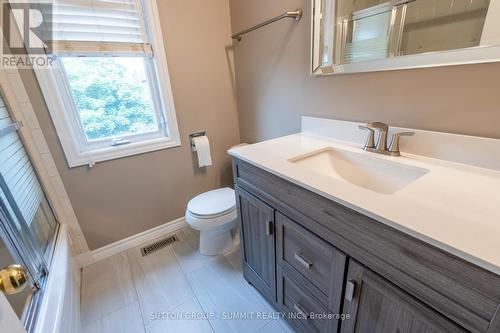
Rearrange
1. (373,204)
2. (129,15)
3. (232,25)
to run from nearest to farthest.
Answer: (373,204) → (129,15) → (232,25)

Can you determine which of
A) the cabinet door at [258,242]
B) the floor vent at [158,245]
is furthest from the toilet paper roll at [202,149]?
the cabinet door at [258,242]

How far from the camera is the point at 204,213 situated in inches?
60.2

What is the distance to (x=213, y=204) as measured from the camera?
1.62 m

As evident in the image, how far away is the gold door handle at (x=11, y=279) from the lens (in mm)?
504

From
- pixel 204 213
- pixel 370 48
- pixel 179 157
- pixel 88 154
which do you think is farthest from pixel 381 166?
pixel 88 154

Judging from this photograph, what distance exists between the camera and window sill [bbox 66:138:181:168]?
5.05 ft

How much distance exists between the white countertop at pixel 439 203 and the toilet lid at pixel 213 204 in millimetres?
681

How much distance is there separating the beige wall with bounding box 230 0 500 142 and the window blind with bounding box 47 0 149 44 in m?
0.74

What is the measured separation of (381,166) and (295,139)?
505 mm

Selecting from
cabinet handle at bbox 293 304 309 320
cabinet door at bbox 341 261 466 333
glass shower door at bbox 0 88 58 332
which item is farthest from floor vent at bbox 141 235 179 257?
cabinet door at bbox 341 261 466 333

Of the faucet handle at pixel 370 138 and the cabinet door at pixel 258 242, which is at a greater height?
the faucet handle at pixel 370 138

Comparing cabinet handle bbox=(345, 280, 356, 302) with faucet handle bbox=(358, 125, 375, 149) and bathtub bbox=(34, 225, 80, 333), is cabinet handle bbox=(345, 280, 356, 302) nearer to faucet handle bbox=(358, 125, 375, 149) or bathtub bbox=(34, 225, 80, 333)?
faucet handle bbox=(358, 125, 375, 149)

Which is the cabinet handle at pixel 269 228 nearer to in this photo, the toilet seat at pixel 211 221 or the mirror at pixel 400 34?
the toilet seat at pixel 211 221

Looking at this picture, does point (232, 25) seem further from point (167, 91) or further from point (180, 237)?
point (180, 237)
